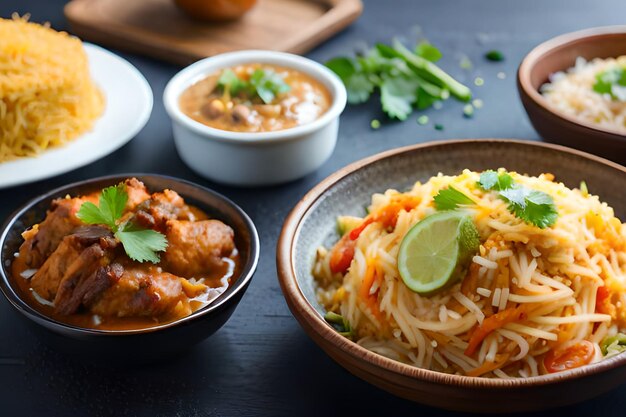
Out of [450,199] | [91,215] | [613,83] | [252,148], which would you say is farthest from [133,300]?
[613,83]

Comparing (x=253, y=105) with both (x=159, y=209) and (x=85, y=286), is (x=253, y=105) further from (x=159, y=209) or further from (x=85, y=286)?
(x=85, y=286)

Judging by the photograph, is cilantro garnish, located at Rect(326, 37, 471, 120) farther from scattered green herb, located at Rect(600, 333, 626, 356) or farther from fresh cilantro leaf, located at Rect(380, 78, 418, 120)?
scattered green herb, located at Rect(600, 333, 626, 356)

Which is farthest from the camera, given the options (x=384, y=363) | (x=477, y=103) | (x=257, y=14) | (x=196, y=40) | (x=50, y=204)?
(x=257, y=14)

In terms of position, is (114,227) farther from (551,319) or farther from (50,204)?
(551,319)

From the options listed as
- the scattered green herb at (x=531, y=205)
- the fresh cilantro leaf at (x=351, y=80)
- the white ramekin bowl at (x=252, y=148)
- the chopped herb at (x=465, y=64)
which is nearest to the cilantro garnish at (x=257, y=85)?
the white ramekin bowl at (x=252, y=148)

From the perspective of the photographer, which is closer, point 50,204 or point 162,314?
point 162,314

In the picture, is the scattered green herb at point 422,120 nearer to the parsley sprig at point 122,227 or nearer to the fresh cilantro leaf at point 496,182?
the fresh cilantro leaf at point 496,182

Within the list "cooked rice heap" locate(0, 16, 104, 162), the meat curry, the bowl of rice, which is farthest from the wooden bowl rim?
"cooked rice heap" locate(0, 16, 104, 162)

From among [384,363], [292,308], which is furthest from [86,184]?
[384,363]
